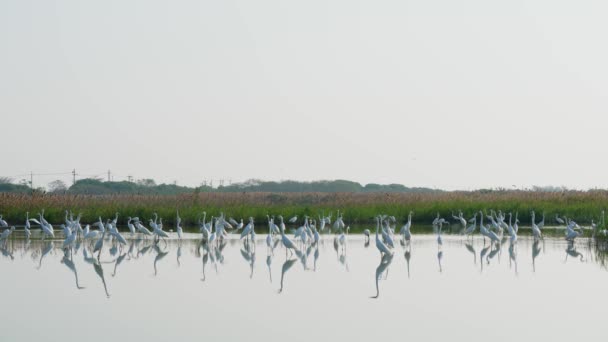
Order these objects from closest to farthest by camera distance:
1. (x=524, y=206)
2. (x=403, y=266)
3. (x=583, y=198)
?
(x=403, y=266) → (x=524, y=206) → (x=583, y=198)

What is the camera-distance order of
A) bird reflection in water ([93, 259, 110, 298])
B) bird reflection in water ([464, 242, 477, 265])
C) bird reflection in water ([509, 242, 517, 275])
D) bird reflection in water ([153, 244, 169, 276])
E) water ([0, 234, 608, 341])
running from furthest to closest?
1. bird reflection in water ([464, 242, 477, 265])
2. bird reflection in water ([153, 244, 169, 276])
3. bird reflection in water ([509, 242, 517, 275])
4. bird reflection in water ([93, 259, 110, 298])
5. water ([0, 234, 608, 341])

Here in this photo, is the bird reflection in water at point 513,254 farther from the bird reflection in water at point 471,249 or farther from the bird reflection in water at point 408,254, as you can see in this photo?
the bird reflection in water at point 408,254

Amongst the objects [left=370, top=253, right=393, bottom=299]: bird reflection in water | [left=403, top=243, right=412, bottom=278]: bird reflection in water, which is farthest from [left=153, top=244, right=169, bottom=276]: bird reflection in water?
[left=403, top=243, right=412, bottom=278]: bird reflection in water

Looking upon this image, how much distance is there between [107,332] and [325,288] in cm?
447

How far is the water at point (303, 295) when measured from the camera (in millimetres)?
11164

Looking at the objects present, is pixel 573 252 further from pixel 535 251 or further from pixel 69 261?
pixel 69 261

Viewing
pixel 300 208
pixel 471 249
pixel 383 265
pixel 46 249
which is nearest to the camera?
pixel 383 265

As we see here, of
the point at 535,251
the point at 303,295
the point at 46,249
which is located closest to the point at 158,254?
the point at 46,249

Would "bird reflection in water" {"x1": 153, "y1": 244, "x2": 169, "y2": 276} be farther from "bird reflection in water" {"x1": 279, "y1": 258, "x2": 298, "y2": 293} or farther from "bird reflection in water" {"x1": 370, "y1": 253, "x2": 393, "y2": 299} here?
"bird reflection in water" {"x1": 370, "y1": 253, "x2": 393, "y2": 299}

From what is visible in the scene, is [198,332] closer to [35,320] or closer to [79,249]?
[35,320]

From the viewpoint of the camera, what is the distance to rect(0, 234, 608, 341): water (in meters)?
11.2

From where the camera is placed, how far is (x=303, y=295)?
46.0ft

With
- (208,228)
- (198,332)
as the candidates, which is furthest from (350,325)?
(208,228)

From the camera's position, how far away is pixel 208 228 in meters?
22.5
